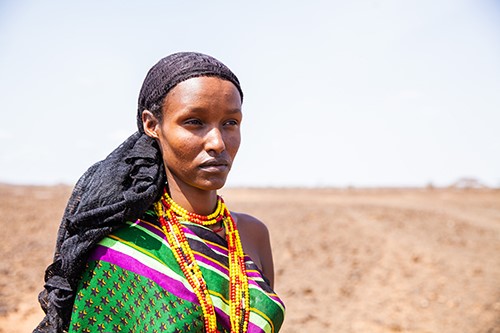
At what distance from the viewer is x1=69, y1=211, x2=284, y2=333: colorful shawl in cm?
168

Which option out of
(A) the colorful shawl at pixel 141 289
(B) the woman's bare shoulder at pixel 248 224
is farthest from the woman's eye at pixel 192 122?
(B) the woman's bare shoulder at pixel 248 224

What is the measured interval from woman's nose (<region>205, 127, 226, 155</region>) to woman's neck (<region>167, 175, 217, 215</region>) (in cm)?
21

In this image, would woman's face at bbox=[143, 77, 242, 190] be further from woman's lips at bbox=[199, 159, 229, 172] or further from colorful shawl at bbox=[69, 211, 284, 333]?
colorful shawl at bbox=[69, 211, 284, 333]

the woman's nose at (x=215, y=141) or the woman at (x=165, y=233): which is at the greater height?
the woman's nose at (x=215, y=141)

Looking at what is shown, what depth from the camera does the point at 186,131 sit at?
1779mm

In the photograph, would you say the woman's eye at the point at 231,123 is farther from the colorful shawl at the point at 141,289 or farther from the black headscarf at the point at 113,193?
the colorful shawl at the point at 141,289

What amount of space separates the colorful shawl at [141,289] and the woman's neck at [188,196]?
132 millimetres

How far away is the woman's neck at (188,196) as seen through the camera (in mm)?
1905

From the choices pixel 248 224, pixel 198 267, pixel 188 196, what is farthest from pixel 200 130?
pixel 248 224

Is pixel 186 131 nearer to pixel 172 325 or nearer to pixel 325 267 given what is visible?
pixel 172 325

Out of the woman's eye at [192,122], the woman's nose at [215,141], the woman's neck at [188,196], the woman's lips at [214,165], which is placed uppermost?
the woman's eye at [192,122]

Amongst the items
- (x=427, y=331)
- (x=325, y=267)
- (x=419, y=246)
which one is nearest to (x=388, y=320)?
(x=427, y=331)

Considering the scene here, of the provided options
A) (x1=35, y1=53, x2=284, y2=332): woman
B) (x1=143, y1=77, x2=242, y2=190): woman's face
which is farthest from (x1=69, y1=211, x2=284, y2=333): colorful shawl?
(x1=143, y1=77, x2=242, y2=190): woman's face

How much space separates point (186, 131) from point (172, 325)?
677 millimetres
